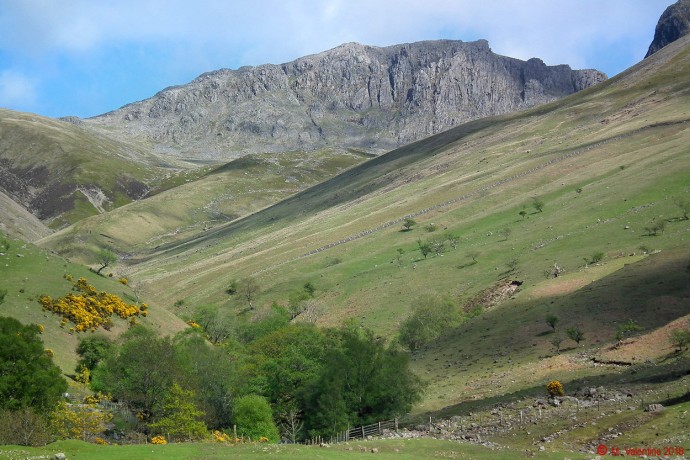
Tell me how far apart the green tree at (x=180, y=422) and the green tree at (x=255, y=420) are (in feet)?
13.9

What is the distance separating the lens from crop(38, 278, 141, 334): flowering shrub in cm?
7138

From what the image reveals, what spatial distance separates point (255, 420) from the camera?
177 ft

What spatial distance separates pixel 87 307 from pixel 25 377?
3180cm

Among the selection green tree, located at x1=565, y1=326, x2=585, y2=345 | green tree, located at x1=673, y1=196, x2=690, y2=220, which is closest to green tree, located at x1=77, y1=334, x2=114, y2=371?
green tree, located at x1=565, y1=326, x2=585, y2=345

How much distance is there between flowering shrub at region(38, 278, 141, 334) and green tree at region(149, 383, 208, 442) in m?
24.9

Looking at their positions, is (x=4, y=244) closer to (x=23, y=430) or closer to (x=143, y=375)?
(x=143, y=375)

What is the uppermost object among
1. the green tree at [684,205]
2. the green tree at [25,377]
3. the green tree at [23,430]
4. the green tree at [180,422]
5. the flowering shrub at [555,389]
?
the green tree at [684,205]

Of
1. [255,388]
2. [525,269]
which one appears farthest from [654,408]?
[525,269]

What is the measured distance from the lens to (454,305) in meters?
89.6

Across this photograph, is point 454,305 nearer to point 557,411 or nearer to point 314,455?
point 557,411

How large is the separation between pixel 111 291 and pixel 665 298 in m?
59.3

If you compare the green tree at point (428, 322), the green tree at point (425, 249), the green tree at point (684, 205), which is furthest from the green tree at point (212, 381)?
the green tree at point (684, 205)

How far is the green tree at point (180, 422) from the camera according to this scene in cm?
4769

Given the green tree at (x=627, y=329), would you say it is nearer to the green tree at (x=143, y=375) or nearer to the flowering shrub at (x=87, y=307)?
the green tree at (x=143, y=375)
